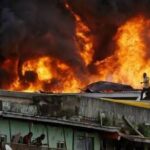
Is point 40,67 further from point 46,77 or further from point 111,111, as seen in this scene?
point 111,111

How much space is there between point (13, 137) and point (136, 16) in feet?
77.2

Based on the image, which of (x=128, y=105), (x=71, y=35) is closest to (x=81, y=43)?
(x=71, y=35)

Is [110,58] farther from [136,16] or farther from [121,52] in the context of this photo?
[136,16]

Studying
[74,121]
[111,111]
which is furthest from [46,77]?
[74,121]

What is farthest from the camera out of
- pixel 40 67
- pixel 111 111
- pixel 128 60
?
pixel 128 60

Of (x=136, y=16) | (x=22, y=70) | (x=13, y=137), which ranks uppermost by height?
(x=136, y=16)

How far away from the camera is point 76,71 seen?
41000 mm

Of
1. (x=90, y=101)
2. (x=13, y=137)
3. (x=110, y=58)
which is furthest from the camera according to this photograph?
(x=110, y=58)

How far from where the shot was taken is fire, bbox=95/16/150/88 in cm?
4134

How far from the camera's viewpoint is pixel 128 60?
1639 inches

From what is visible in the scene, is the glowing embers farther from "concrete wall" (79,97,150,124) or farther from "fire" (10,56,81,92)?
"concrete wall" (79,97,150,124)

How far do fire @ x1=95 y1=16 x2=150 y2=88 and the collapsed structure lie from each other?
1368cm

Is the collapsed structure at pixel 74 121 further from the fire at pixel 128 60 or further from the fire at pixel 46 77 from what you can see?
the fire at pixel 128 60

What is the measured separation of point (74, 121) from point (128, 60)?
17562 millimetres
